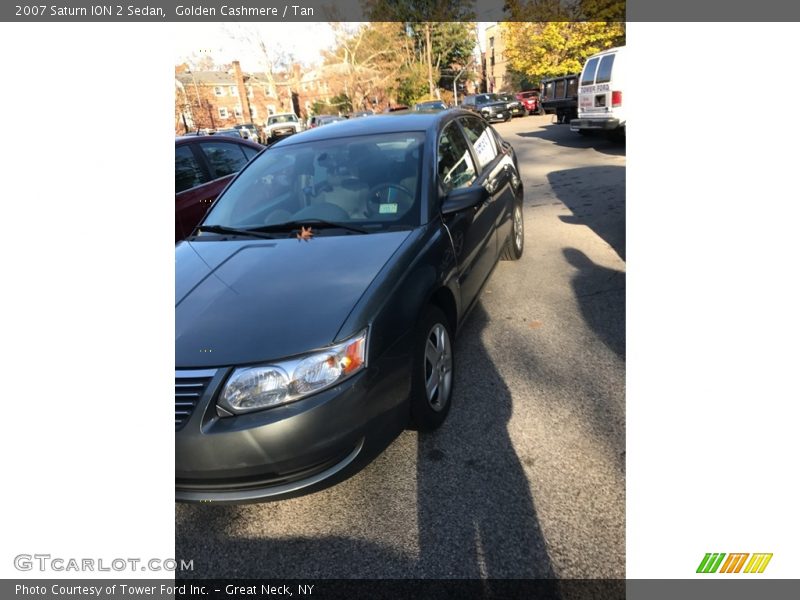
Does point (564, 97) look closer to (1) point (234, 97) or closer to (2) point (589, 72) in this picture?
(2) point (589, 72)

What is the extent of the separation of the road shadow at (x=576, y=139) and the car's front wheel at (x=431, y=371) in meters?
10.7

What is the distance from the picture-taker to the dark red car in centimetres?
516

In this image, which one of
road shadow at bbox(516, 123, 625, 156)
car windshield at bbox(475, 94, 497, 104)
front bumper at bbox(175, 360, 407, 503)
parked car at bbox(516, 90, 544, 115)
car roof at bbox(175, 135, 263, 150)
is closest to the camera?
front bumper at bbox(175, 360, 407, 503)

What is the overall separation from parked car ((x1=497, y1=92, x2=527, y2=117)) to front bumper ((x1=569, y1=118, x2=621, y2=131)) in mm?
14297

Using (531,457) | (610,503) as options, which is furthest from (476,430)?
(610,503)

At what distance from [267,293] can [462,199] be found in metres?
1.33

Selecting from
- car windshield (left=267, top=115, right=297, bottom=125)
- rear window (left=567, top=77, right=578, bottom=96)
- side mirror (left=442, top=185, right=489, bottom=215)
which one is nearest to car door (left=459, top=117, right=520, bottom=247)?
side mirror (left=442, top=185, right=489, bottom=215)

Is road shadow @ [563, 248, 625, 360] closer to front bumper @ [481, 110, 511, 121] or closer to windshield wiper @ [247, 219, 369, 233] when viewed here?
windshield wiper @ [247, 219, 369, 233]

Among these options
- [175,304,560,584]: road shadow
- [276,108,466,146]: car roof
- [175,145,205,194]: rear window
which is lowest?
[175,304,560,584]: road shadow

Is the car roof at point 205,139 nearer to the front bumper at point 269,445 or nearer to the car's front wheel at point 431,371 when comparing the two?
the car's front wheel at point 431,371

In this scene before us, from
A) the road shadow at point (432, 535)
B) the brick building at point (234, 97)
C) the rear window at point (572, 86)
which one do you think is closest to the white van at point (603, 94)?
the rear window at point (572, 86)

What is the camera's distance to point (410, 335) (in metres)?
2.43

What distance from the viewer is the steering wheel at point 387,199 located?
3.05m

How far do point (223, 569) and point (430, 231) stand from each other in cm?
192
